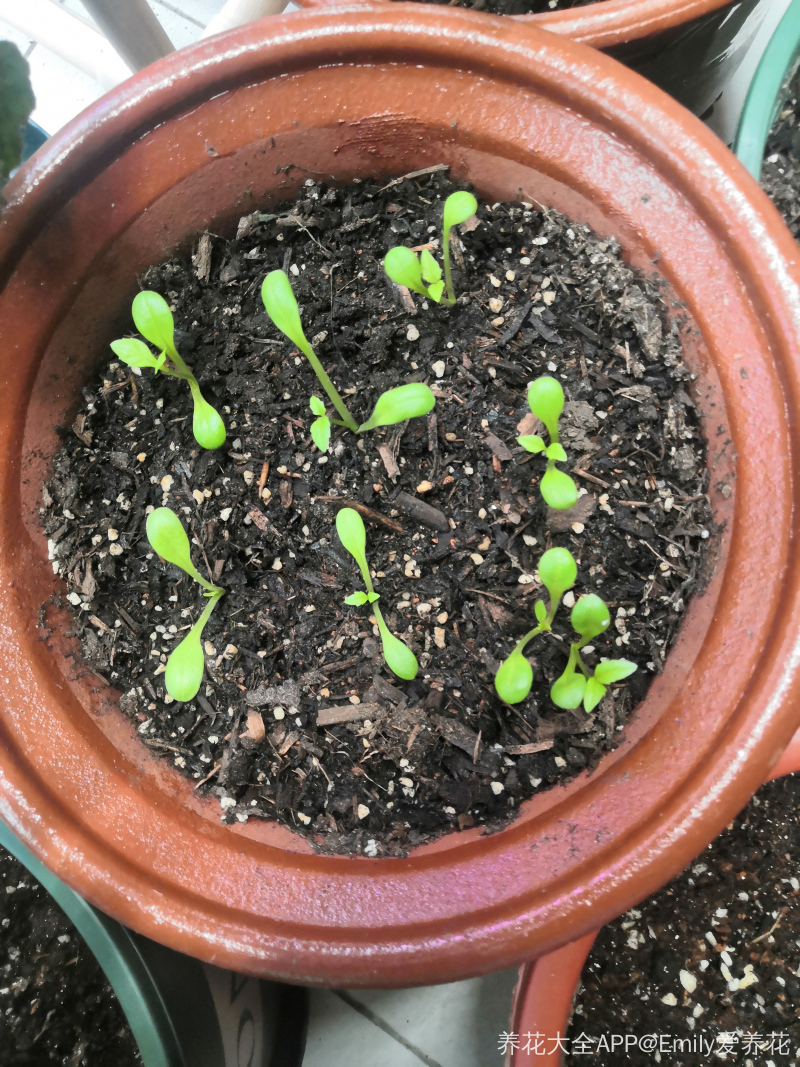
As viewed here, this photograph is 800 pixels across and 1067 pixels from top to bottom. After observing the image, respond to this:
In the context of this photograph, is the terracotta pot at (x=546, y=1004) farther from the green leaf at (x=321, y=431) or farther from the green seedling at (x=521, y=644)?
the green leaf at (x=321, y=431)

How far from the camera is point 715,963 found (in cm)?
111

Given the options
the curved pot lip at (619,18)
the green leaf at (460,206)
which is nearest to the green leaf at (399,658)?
the green leaf at (460,206)

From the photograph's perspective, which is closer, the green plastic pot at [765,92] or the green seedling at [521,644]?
the green seedling at [521,644]

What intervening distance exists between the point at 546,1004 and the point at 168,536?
2.75 ft

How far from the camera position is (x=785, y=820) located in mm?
1156

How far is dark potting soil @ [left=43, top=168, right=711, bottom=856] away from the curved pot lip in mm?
280

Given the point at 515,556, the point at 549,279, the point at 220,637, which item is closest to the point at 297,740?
the point at 220,637

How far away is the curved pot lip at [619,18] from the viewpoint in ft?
3.08

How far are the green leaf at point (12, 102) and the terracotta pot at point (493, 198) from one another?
30mm

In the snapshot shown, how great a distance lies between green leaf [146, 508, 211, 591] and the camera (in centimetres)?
73

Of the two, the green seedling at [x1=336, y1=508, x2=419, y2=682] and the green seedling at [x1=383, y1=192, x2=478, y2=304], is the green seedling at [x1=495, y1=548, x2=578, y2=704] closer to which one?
the green seedling at [x1=336, y1=508, x2=419, y2=682]

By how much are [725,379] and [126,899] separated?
35.3 inches

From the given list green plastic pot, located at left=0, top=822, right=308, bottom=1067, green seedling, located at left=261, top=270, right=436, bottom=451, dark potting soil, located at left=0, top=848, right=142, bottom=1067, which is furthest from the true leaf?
dark potting soil, located at left=0, top=848, right=142, bottom=1067

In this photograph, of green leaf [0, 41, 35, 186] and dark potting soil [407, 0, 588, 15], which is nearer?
green leaf [0, 41, 35, 186]
